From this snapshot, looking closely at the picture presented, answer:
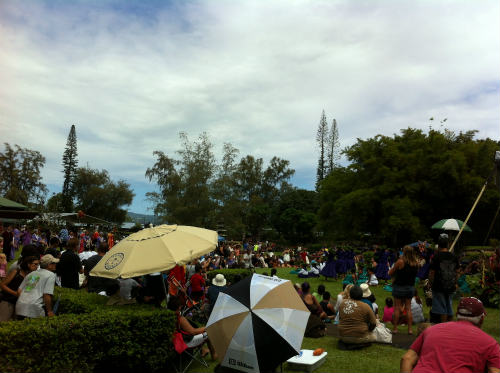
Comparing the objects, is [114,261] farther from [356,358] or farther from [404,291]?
[404,291]

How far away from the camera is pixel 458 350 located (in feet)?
8.62

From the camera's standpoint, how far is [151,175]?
47.1 m

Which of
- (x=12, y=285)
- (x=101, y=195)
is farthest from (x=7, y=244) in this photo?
(x=101, y=195)

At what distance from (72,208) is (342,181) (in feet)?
143

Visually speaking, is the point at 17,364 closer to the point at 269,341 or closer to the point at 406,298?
the point at 269,341

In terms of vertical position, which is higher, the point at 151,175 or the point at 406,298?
the point at 151,175

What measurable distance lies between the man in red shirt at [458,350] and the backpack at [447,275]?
399 centimetres

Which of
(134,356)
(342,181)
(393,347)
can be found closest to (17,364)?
(134,356)

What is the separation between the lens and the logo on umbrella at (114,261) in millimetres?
5766

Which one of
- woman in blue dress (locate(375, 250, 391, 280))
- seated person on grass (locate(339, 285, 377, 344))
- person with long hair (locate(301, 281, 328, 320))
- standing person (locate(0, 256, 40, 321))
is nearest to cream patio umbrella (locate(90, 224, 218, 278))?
standing person (locate(0, 256, 40, 321))

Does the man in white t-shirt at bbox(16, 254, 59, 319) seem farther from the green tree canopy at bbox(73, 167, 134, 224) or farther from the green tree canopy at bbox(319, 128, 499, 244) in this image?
the green tree canopy at bbox(73, 167, 134, 224)

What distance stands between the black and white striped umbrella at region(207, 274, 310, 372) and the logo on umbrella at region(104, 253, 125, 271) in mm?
2057

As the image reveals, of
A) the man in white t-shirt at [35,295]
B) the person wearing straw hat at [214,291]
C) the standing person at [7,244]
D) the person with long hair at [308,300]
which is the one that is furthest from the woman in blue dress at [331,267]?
the standing person at [7,244]

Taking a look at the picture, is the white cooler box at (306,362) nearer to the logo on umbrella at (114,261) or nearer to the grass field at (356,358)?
the grass field at (356,358)
